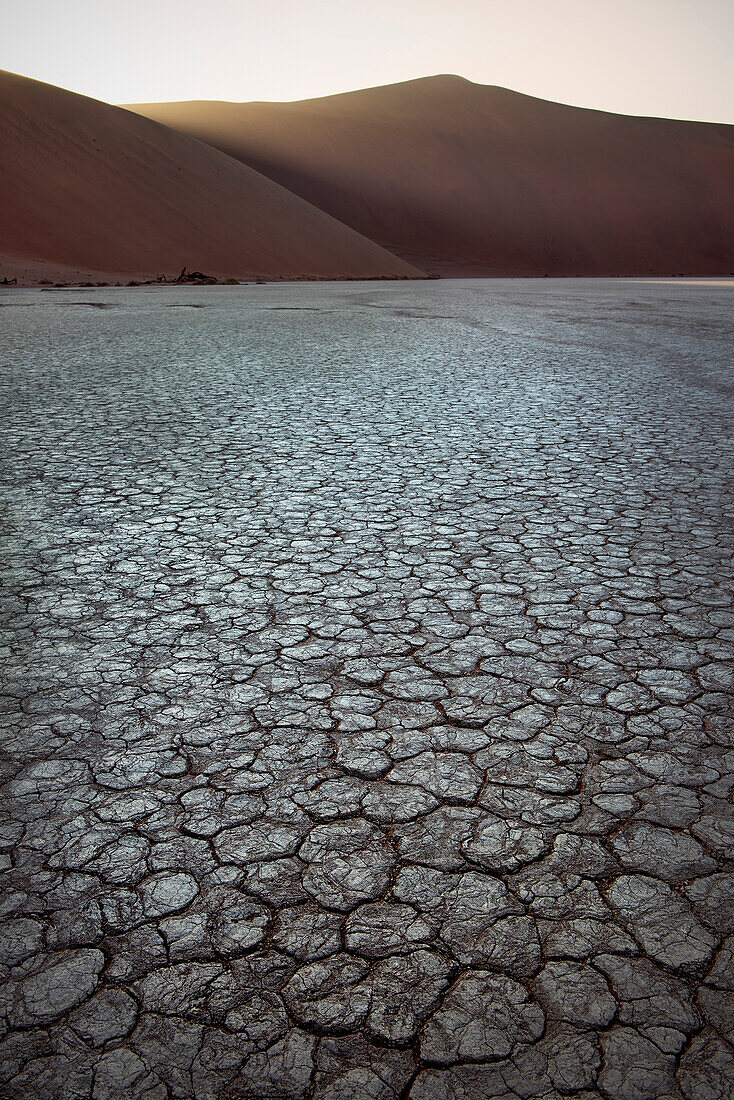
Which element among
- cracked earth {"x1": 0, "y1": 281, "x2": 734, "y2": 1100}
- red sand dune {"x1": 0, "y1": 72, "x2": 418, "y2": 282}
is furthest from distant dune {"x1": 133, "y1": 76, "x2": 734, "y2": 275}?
cracked earth {"x1": 0, "y1": 281, "x2": 734, "y2": 1100}

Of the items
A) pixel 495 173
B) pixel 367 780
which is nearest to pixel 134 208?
pixel 367 780

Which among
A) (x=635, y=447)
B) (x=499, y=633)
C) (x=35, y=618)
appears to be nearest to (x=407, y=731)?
(x=499, y=633)

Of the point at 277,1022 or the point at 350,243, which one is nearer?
the point at 277,1022

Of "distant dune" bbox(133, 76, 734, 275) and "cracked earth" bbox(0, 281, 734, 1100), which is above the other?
"distant dune" bbox(133, 76, 734, 275)

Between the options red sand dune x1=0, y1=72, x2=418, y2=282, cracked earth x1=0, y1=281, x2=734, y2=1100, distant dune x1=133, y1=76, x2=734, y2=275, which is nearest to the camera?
cracked earth x1=0, y1=281, x2=734, y2=1100

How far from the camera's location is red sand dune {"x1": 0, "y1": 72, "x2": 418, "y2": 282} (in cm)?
3391

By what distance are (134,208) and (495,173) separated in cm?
4567

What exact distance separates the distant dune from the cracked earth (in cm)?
5991

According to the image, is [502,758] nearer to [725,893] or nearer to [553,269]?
[725,893]

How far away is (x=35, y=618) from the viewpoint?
2869 mm

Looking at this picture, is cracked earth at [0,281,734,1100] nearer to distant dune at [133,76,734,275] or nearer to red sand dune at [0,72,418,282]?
red sand dune at [0,72,418,282]

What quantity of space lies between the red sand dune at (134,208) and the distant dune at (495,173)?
1647 cm

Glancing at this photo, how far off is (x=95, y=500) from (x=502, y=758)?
2.83m

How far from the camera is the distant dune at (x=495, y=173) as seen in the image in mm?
64625
